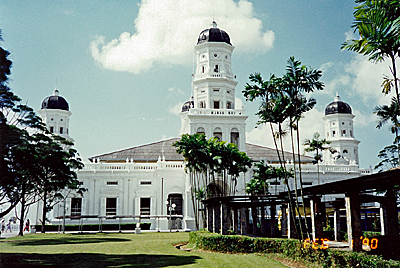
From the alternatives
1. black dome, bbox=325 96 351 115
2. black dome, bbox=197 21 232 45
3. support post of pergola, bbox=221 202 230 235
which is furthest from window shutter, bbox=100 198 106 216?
black dome, bbox=325 96 351 115

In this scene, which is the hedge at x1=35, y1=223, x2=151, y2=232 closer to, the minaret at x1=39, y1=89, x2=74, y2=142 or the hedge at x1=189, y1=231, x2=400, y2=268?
the minaret at x1=39, y1=89, x2=74, y2=142

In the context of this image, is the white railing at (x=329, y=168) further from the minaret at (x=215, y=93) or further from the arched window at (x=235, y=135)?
the minaret at (x=215, y=93)

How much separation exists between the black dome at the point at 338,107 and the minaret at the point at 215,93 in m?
23.9

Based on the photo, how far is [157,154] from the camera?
182 feet

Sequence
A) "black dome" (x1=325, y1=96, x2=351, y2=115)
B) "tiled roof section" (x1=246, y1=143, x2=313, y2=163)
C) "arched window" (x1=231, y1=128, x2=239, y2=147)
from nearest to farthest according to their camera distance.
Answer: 1. "arched window" (x1=231, y1=128, x2=239, y2=147)
2. "tiled roof section" (x1=246, y1=143, x2=313, y2=163)
3. "black dome" (x1=325, y1=96, x2=351, y2=115)

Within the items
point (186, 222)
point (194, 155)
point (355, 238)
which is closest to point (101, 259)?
point (355, 238)

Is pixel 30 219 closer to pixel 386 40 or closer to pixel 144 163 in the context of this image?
pixel 144 163

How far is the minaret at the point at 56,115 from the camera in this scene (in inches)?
2213

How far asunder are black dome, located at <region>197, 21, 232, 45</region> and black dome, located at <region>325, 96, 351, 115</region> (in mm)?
25654

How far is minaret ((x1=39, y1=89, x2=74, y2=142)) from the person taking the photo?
184 ft

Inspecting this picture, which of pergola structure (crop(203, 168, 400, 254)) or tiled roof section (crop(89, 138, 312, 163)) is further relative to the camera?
tiled roof section (crop(89, 138, 312, 163))

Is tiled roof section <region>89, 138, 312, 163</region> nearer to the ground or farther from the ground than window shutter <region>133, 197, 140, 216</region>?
farther from the ground

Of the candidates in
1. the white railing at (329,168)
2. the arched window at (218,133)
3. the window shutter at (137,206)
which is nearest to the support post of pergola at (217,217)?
the arched window at (218,133)

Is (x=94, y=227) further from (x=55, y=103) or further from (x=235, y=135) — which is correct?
(x=55, y=103)
